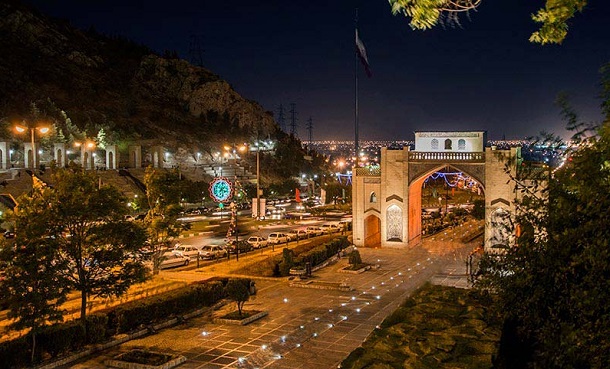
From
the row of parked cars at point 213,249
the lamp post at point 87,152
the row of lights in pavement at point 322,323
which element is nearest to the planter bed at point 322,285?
the row of lights in pavement at point 322,323

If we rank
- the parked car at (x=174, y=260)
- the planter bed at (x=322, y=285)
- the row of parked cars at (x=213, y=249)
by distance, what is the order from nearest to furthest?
the planter bed at (x=322, y=285) → the parked car at (x=174, y=260) → the row of parked cars at (x=213, y=249)

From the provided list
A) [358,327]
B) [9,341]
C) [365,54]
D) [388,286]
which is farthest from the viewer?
[365,54]

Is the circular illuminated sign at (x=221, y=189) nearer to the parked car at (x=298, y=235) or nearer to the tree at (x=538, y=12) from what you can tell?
A: the parked car at (x=298, y=235)

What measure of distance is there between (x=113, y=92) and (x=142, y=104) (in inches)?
235

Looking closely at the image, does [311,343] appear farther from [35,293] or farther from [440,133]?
[440,133]

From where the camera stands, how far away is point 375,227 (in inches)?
1458

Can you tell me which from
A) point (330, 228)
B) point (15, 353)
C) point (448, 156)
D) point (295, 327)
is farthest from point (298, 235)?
point (15, 353)

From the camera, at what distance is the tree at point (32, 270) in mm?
13805

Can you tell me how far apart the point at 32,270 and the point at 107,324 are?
3.19 m

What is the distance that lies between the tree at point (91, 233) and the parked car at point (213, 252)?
595 inches

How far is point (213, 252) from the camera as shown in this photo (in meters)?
33.3

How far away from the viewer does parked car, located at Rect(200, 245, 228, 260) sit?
32.6 metres

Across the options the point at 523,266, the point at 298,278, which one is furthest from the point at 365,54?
the point at 523,266

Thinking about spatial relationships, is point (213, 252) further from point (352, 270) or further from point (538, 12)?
point (538, 12)
